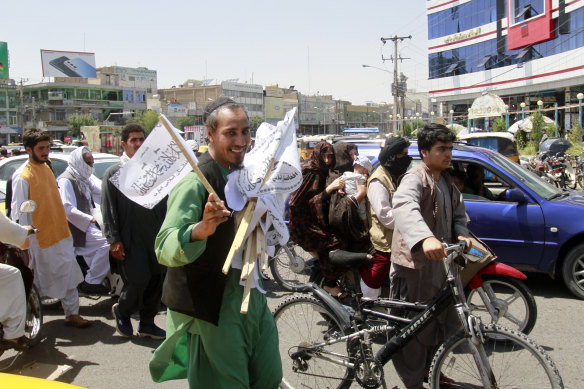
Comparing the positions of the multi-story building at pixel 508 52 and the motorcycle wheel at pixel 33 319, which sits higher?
the multi-story building at pixel 508 52

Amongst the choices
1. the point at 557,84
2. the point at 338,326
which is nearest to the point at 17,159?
the point at 338,326

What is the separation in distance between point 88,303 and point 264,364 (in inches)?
169

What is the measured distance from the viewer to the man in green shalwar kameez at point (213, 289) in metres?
2.29

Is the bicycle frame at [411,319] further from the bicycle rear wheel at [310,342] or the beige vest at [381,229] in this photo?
the beige vest at [381,229]

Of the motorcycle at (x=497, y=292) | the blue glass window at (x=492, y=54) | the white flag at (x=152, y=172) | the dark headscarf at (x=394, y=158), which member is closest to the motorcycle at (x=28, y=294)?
the motorcycle at (x=497, y=292)

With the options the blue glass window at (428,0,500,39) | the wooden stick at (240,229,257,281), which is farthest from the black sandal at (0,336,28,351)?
the blue glass window at (428,0,500,39)

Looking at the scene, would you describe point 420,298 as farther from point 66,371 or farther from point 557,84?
point 557,84

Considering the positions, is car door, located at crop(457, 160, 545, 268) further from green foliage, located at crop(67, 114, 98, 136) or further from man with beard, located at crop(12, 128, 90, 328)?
Result: green foliage, located at crop(67, 114, 98, 136)

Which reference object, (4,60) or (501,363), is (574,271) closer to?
(501,363)

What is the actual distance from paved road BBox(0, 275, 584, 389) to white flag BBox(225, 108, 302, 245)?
2191mm

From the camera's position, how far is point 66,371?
13.7ft

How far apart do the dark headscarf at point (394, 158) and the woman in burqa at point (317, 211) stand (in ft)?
1.60

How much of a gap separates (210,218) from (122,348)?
3164 mm

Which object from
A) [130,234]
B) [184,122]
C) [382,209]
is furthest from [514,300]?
[184,122]
